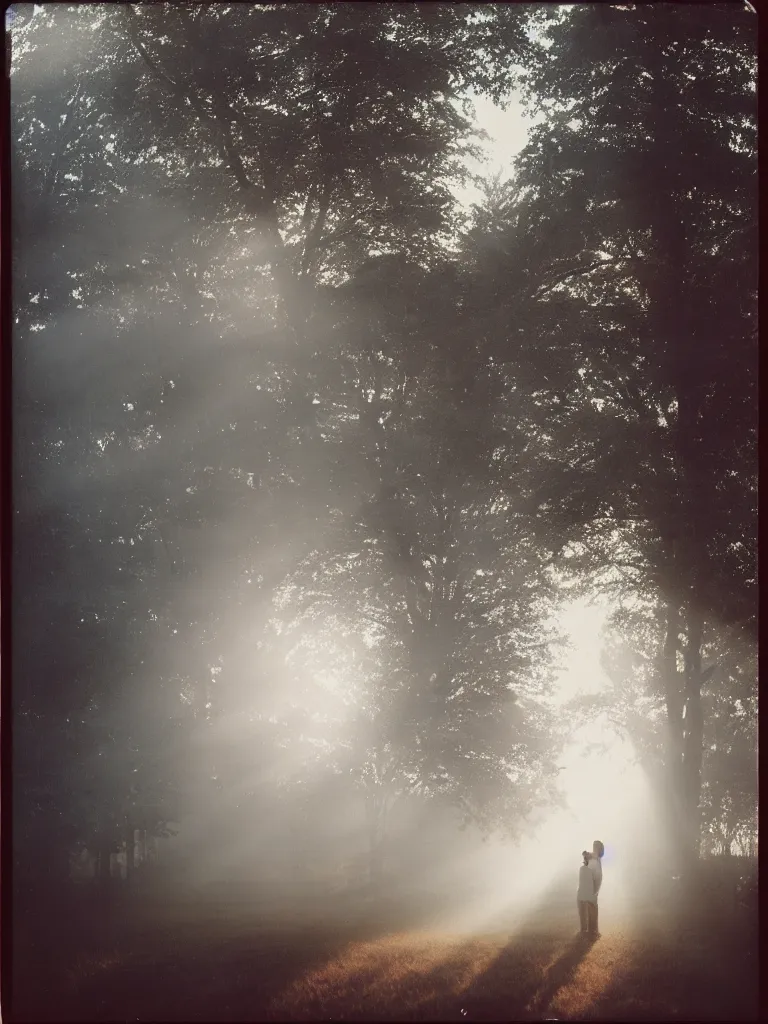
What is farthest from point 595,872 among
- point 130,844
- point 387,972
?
point 130,844

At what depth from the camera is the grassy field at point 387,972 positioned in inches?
431

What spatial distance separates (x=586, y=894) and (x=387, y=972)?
398cm

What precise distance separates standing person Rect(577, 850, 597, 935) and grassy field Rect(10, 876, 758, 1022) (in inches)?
14.7

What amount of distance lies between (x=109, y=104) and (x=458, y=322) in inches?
307

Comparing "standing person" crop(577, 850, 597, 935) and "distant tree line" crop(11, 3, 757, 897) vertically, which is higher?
"distant tree line" crop(11, 3, 757, 897)

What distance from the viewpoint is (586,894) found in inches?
587

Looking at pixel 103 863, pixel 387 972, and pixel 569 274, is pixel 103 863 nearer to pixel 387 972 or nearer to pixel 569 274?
pixel 387 972

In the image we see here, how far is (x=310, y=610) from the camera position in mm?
25359

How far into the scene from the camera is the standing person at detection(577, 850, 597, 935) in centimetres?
1477

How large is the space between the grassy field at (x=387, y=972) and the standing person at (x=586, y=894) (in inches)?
14.7

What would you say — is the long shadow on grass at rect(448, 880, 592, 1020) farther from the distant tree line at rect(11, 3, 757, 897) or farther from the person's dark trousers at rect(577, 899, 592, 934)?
the distant tree line at rect(11, 3, 757, 897)

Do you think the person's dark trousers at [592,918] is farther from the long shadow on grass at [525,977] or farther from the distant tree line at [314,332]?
the distant tree line at [314,332]

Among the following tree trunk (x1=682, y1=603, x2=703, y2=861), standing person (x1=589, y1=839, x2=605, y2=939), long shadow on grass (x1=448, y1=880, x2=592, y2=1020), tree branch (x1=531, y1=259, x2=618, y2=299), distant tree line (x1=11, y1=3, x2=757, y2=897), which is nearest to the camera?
long shadow on grass (x1=448, y1=880, x2=592, y2=1020)

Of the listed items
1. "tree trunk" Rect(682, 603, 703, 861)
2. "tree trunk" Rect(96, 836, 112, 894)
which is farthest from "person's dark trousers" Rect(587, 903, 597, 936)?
"tree trunk" Rect(96, 836, 112, 894)
